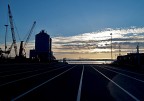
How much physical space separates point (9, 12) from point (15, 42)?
63.2 feet

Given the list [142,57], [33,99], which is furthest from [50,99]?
[142,57]

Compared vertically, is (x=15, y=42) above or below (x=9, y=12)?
below

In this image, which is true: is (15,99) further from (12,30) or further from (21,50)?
(21,50)

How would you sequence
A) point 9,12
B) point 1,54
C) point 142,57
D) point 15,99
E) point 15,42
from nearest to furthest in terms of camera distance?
point 15,99
point 142,57
point 1,54
point 9,12
point 15,42

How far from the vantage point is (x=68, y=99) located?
16.0 meters

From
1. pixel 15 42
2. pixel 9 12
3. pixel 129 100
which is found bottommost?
pixel 129 100

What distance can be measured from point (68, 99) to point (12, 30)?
141m

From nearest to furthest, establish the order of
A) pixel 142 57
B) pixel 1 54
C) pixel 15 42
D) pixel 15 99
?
1. pixel 15 99
2. pixel 142 57
3. pixel 1 54
4. pixel 15 42

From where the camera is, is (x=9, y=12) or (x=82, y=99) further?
→ (x=9, y=12)

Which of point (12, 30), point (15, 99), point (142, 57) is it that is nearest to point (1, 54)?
point (12, 30)

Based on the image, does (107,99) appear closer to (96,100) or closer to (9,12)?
(96,100)

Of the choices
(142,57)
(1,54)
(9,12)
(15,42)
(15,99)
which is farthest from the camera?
(15,42)

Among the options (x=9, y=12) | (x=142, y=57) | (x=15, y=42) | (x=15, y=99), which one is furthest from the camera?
(x=15, y=42)

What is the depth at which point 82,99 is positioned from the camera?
1602 cm
